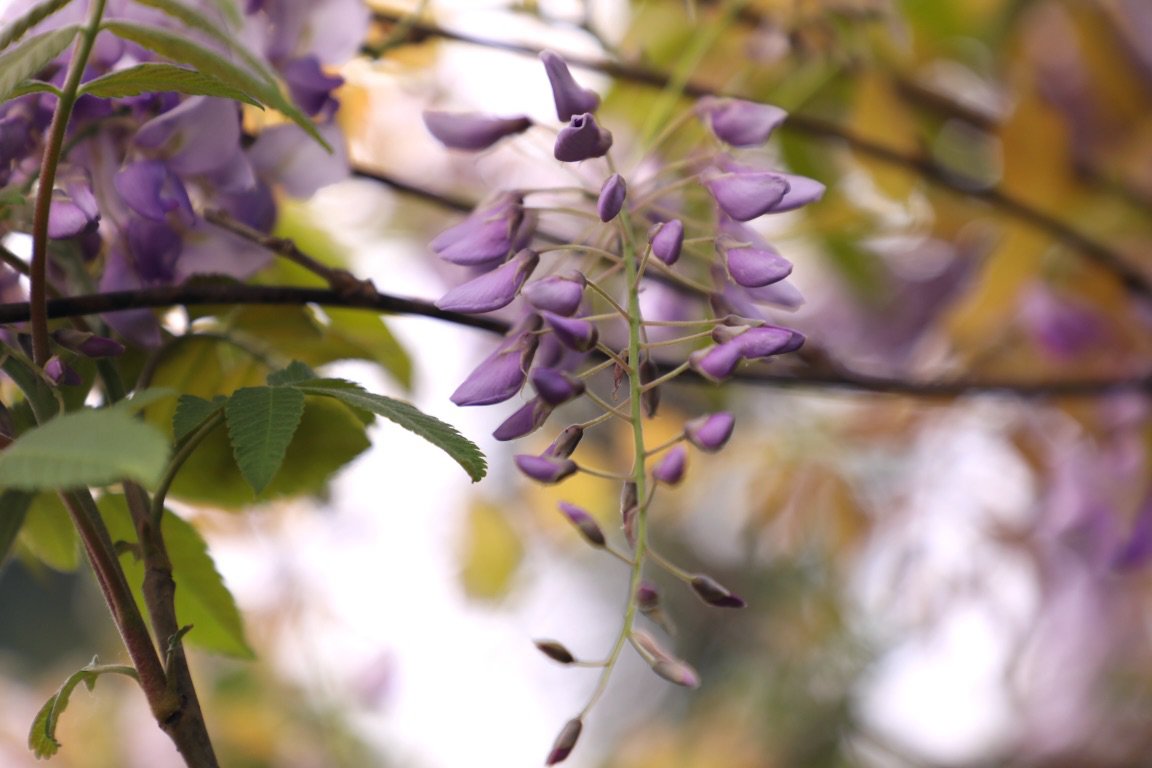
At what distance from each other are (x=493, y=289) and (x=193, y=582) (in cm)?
13

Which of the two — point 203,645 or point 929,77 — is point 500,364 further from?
point 929,77

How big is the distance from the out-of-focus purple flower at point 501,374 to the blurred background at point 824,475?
0.47 ft

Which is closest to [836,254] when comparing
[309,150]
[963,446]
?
[963,446]

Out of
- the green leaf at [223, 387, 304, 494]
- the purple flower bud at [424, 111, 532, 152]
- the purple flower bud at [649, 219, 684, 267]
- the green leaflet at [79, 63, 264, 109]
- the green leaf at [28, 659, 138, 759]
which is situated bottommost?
the green leaf at [28, 659, 138, 759]

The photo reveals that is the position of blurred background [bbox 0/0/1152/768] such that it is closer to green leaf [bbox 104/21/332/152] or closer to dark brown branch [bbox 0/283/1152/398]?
dark brown branch [bbox 0/283/1152/398]

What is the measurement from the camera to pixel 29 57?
8.6 inches

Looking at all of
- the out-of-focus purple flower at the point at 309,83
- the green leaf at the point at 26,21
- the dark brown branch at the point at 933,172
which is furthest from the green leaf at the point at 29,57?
the dark brown branch at the point at 933,172

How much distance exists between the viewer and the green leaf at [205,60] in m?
0.22

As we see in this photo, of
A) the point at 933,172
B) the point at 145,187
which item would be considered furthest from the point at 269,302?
the point at 933,172

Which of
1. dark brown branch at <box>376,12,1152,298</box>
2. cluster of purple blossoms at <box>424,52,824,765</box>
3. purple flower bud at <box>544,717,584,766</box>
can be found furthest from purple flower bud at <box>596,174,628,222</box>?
dark brown branch at <box>376,12,1152,298</box>

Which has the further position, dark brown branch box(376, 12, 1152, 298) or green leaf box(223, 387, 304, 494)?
dark brown branch box(376, 12, 1152, 298)

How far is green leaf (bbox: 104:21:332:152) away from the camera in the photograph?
0.22 meters

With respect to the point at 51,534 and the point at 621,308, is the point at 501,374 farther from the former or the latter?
the point at 51,534

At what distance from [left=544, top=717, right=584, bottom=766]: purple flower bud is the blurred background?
0.56 ft
